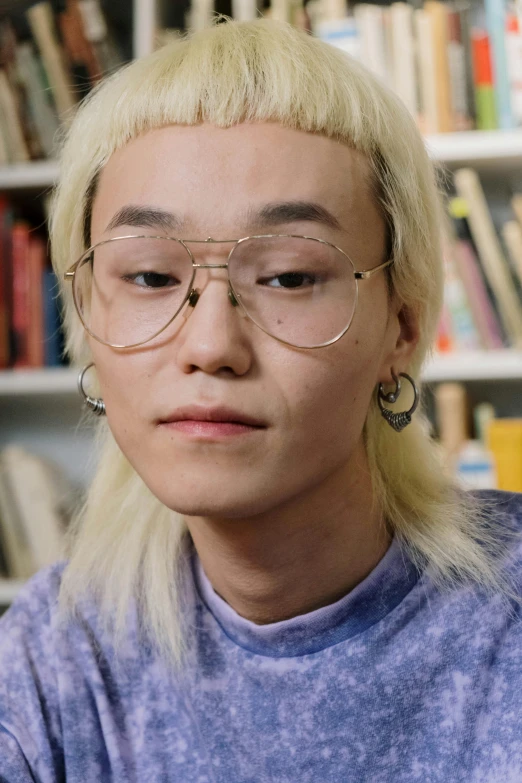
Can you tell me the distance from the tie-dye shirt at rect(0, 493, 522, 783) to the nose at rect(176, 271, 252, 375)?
1.11 feet

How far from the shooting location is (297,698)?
37.0 inches

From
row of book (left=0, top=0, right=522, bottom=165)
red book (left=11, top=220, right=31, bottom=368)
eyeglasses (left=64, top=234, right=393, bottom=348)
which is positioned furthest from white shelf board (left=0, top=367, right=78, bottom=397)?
eyeglasses (left=64, top=234, right=393, bottom=348)

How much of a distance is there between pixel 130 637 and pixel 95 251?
494 millimetres

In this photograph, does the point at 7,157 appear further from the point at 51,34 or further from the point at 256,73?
the point at 256,73

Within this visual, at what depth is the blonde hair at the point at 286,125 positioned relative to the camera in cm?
92

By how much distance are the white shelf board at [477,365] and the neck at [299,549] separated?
3.13 ft

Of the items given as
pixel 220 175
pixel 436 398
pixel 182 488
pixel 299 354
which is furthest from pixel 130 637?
pixel 436 398

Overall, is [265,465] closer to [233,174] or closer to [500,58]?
[233,174]

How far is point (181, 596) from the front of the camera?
1084mm

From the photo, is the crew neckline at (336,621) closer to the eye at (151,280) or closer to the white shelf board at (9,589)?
the eye at (151,280)

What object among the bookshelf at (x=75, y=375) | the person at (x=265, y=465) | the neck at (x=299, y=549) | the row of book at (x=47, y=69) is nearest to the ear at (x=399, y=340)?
the person at (x=265, y=465)

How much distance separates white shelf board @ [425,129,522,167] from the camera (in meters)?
1.88

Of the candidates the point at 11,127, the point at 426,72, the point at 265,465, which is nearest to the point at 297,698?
the point at 265,465

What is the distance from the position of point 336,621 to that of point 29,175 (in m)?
1.50
